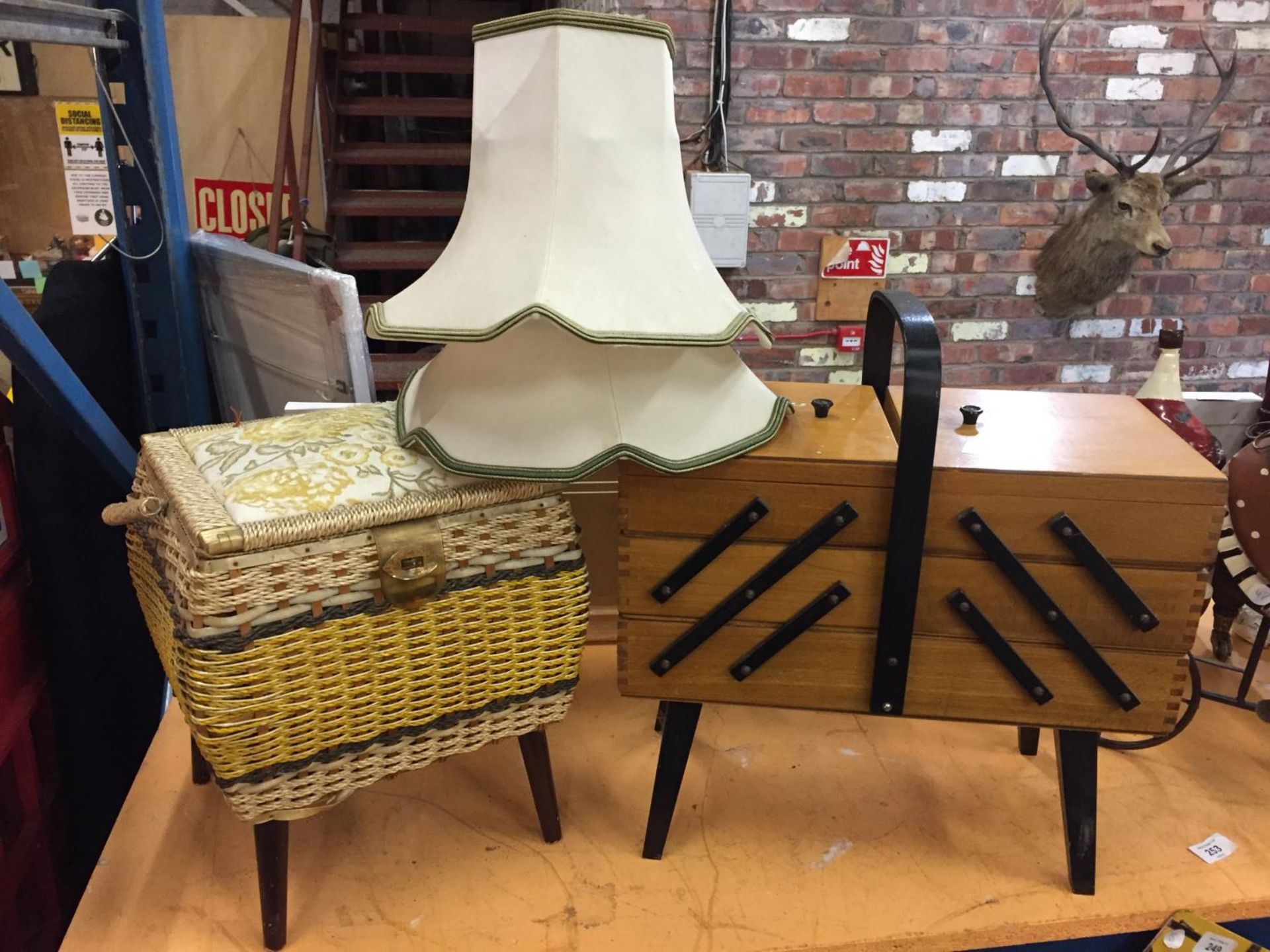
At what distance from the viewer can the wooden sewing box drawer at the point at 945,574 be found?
2.94ft

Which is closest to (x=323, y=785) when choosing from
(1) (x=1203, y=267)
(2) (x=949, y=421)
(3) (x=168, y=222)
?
(2) (x=949, y=421)

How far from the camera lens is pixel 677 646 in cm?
98

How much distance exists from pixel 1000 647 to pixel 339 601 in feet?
2.13

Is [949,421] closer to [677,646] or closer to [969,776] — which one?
[677,646]

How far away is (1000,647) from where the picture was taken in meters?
0.94

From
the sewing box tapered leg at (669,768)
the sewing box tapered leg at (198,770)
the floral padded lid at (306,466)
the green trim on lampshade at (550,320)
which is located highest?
the green trim on lampshade at (550,320)

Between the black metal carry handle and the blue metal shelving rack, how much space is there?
931 mm

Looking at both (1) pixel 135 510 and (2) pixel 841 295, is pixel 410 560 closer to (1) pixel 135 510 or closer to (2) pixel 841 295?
(1) pixel 135 510

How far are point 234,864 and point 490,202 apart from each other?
804 mm

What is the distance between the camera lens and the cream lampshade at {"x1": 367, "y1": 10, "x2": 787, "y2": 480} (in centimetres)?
86

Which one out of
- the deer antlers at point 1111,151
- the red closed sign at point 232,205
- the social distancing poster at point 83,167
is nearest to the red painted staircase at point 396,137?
the red closed sign at point 232,205

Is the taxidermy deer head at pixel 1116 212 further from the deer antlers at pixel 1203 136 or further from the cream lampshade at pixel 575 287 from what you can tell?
the cream lampshade at pixel 575 287

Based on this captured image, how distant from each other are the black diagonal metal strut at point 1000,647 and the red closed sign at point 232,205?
9.49 ft

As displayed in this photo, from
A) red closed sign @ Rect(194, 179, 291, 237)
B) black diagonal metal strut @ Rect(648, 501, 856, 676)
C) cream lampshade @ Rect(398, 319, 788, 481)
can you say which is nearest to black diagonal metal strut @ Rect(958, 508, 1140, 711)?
black diagonal metal strut @ Rect(648, 501, 856, 676)
